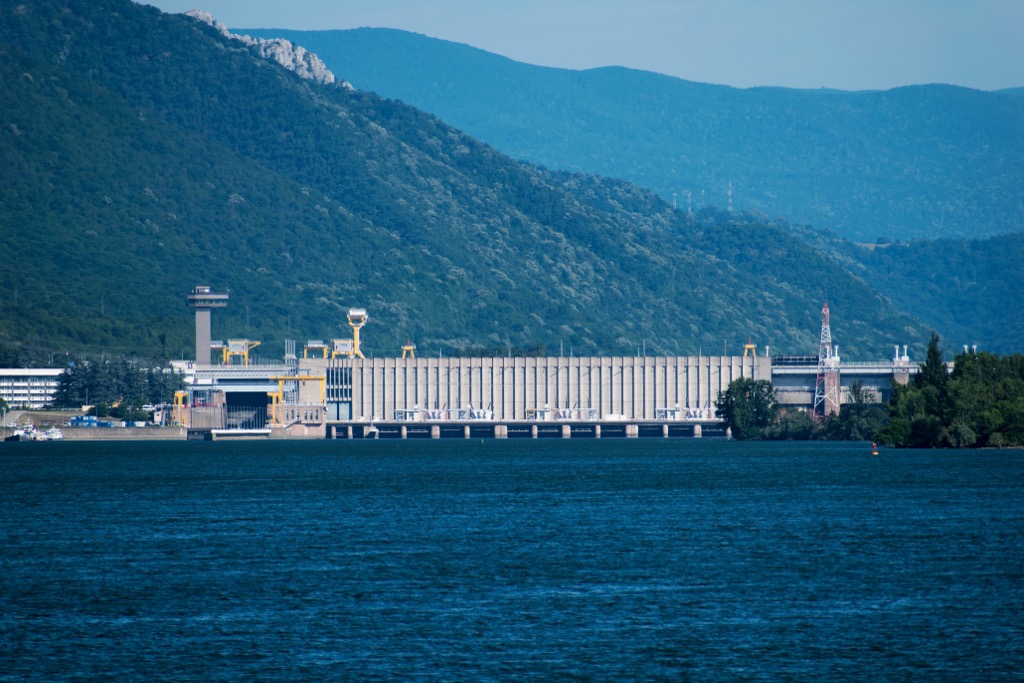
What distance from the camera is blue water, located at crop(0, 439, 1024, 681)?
164ft

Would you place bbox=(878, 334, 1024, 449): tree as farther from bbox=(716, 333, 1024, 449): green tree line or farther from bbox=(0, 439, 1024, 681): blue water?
bbox=(0, 439, 1024, 681): blue water

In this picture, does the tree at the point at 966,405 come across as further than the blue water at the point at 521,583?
Yes

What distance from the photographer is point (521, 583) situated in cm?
6494

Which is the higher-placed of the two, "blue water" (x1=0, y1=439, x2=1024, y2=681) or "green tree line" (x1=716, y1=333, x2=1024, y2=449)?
"green tree line" (x1=716, y1=333, x2=1024, y2=449)

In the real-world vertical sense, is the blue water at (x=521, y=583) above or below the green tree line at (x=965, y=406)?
below

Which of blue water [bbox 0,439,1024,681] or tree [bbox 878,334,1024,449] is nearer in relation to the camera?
blue water [bbox 0,439,1024,681]

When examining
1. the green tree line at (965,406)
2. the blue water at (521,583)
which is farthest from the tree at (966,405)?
the blue water at (521,583)

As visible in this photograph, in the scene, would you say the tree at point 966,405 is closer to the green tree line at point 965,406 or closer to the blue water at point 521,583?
the green tree line at point 965,406

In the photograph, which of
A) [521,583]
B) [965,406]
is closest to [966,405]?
[965,406]

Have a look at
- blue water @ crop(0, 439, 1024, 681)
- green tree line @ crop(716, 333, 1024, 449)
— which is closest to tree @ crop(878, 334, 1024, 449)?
green tree line @ crop(716, 333, 1024, 449)

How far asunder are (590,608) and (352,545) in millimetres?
22011

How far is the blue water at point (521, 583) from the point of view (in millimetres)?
50062

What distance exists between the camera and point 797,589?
6228 centimetres

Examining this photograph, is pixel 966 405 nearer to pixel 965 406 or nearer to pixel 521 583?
pixel 965 406
